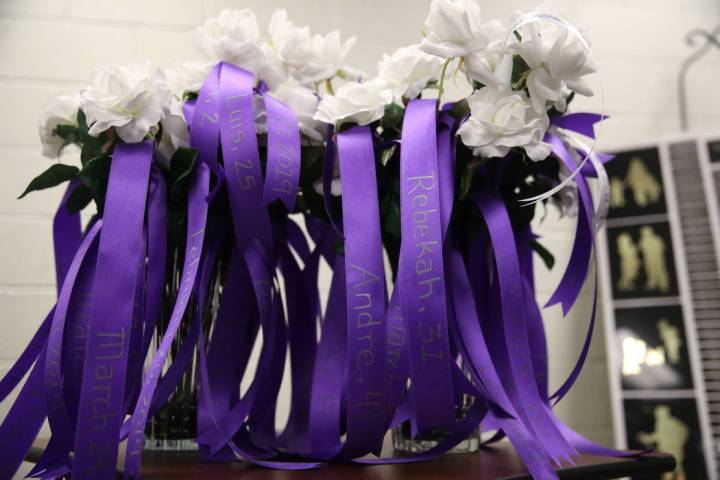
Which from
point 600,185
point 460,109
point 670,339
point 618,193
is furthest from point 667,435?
point 460,109

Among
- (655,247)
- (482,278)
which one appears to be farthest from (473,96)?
(655,247)

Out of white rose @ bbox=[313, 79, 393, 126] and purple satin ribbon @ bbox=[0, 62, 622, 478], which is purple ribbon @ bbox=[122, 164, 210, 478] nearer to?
purple satin ribbon @ bbox=[0, 62, 622, 478]

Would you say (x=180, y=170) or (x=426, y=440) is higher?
(x=180, y=170)

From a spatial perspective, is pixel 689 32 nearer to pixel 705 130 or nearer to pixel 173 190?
pixel 705 130

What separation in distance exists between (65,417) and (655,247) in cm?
136

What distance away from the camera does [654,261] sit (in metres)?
1.73

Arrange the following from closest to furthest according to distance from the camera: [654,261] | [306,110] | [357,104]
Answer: [357,104]
[306,110]
[654,261]

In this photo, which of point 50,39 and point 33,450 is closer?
point 33,450

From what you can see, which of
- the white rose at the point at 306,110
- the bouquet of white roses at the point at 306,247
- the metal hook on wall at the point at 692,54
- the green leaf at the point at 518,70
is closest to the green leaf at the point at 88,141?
the bouquet of white roses at the point at 306,247

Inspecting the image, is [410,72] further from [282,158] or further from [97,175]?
[97,175]

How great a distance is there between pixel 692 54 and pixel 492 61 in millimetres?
1351

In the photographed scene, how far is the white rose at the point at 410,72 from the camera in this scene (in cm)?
89

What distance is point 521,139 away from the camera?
2.57 feet

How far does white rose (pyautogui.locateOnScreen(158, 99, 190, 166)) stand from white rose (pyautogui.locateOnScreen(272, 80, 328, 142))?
0.44ft
